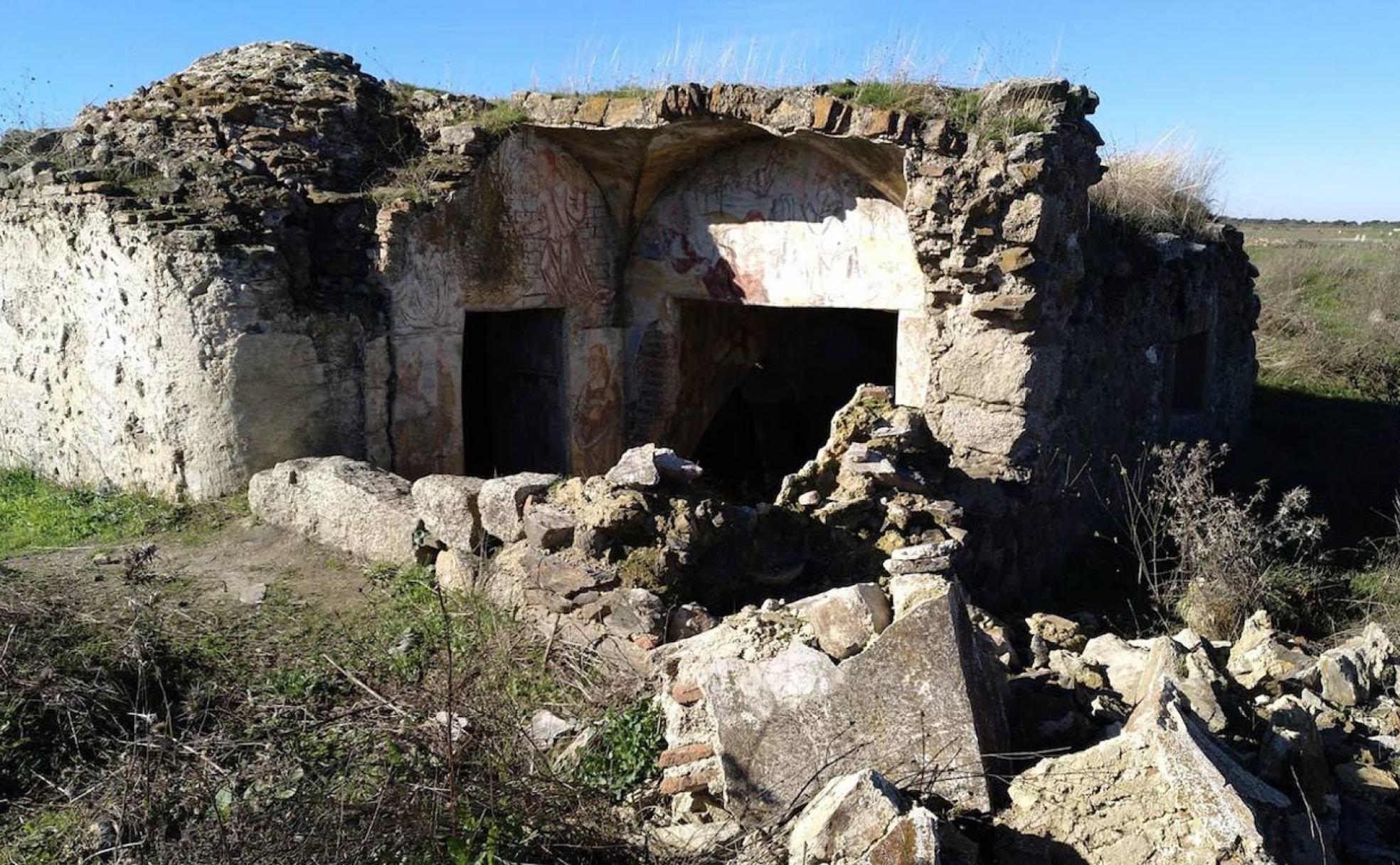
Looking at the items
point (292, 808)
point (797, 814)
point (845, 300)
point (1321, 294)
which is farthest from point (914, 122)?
point (1321, 294)

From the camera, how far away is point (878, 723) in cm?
334

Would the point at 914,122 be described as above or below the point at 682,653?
above

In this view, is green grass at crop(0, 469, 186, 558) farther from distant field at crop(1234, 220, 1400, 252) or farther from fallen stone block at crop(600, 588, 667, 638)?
distant field at crop(1234, 220, 1400, 252)

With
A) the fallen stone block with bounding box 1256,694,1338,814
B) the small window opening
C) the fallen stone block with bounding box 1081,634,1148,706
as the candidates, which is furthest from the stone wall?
the small window opening

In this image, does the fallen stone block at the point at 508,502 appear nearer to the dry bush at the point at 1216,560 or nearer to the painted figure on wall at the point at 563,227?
the painted figure on wall at the point at 563,227

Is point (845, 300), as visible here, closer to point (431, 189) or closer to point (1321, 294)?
point (431, 189)

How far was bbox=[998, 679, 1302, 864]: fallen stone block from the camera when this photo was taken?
9.54 feet

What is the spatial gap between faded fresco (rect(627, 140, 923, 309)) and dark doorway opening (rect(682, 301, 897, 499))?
78.8 inches

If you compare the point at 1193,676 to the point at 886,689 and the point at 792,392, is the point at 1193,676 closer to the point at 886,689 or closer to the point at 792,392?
the point at 886,689

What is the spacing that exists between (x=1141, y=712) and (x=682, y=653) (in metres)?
1.58

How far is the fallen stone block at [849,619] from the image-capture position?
3.56m

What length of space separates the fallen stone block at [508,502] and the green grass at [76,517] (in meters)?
2.46

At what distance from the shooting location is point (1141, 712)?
3.49m

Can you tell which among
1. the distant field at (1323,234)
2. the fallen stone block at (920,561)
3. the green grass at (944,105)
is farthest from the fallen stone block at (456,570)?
the distant field at (1323,234)
